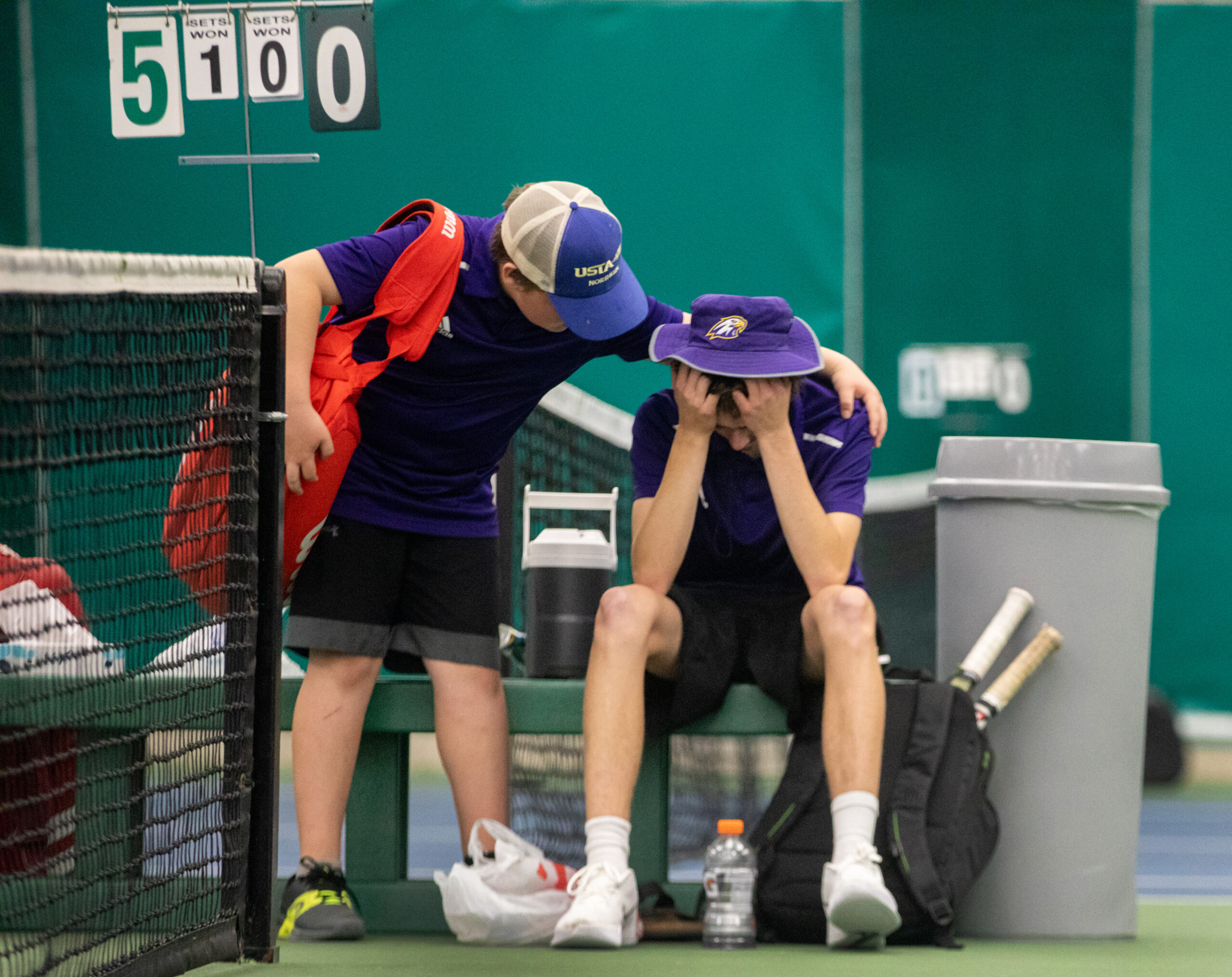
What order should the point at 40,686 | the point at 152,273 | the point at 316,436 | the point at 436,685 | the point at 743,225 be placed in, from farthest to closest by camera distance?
the point at 743,225, the point at 436,685, the point at 316,436, the point at 152,273, the point at 40,686

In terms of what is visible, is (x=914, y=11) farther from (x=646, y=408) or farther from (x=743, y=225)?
(x=646, y=408)

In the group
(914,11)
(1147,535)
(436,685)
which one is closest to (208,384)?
(436,685)

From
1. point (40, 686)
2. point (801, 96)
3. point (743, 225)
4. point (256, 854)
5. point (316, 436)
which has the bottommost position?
point (256, 854)

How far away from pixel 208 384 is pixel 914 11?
552 centimetres

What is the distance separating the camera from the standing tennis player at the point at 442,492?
8.77 feet

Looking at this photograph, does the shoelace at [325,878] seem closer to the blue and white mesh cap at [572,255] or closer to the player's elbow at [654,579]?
the player's elbow at [654,579]

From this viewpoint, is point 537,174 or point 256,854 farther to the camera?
point 537,174

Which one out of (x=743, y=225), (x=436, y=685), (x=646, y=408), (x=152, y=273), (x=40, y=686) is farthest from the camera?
(x=743, y=225)

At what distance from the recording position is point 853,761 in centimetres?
264

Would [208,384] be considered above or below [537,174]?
below

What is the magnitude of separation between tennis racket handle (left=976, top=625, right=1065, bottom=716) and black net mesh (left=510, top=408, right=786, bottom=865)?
926mm

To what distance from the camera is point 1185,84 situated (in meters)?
7.11

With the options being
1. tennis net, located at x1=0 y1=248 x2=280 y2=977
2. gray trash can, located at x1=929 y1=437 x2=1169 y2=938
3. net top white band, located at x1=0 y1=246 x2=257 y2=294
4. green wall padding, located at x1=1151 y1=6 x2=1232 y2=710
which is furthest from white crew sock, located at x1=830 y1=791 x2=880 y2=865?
green wall padding, located at x1=1151 y1=6 x2=1232 y2=710

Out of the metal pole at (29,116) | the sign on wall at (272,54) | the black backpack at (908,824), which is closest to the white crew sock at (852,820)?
the black backpack at (908,824)
